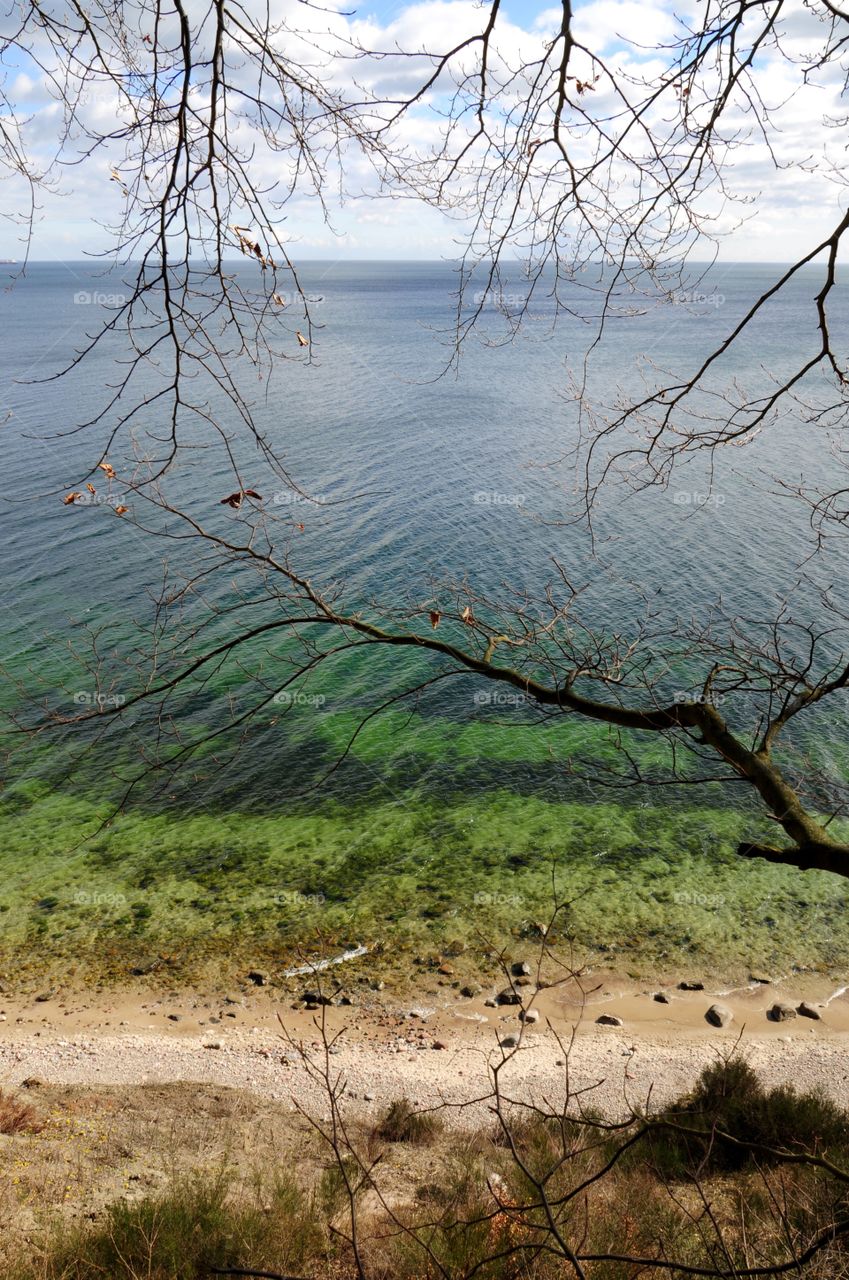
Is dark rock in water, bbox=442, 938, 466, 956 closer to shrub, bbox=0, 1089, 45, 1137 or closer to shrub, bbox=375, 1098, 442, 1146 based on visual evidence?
shrub, bbox=375, 1098, 442, 1146

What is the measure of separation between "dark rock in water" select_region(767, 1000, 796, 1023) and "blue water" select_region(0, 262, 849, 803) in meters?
5.10

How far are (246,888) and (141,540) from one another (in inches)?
641

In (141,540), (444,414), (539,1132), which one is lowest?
(539,1132)

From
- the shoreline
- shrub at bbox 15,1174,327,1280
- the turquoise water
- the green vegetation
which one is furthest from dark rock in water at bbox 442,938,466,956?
shrub at bbox 15,1174,327,1280

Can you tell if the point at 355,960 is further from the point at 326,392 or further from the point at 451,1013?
the point at 326,392

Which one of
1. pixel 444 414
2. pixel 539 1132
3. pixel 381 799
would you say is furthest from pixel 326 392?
pixel 539 1132

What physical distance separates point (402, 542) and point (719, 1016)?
58.8 ft

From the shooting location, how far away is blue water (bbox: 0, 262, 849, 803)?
1933 cm

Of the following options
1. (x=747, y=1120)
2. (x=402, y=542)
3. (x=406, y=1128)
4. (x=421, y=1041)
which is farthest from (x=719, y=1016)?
(x=402, y=542)

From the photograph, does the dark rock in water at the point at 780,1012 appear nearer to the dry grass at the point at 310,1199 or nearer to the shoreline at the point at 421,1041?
the shoreline at the point at 421,1041

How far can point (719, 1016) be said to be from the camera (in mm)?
12469

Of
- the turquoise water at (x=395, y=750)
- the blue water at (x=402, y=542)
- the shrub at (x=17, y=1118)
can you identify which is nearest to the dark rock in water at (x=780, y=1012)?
the turquoise water at (x=395, y=750)

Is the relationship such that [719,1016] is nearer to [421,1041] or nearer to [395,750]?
[421,1041]

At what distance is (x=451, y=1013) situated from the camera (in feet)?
41.2
